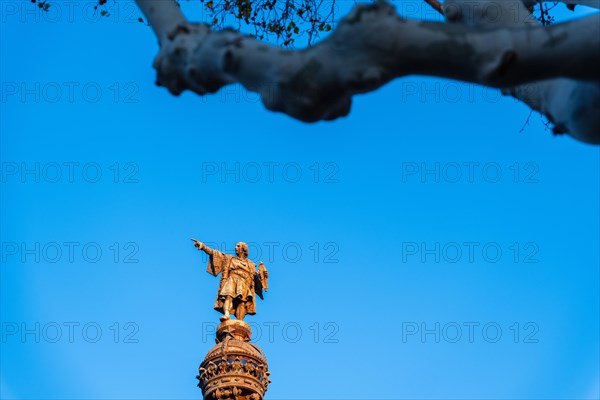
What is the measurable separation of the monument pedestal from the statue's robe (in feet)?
3.32

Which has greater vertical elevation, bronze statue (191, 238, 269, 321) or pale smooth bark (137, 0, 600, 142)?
bronze statue (191, 238, 269, 321)

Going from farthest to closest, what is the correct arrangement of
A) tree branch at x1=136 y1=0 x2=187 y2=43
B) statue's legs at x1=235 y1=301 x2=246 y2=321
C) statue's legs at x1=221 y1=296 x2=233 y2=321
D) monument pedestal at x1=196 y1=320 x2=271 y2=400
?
statue's legs at x1=235 y1=301 x2=246 y2=321
statue's legs at x1=221 y1=296 x2=233 y2=321
monument pedestal at x1=196 y1=320 x2=271 y2=400
tree branch at x1=136 y1=0 x2=187 y2=43

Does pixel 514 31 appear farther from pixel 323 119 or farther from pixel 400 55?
pixel 323 119

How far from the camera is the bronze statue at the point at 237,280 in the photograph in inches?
607

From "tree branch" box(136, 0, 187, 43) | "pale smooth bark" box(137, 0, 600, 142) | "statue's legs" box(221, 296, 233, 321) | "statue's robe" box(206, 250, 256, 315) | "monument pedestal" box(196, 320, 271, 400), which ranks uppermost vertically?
"statue's robe" box(206, 250, 256, 315)

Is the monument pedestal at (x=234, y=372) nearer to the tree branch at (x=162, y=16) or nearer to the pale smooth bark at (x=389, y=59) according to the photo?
the tree branch at (x=162, y=16)

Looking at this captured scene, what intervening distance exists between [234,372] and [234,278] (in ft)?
8.11

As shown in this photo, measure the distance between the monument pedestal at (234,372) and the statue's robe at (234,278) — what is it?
1013 millimetres

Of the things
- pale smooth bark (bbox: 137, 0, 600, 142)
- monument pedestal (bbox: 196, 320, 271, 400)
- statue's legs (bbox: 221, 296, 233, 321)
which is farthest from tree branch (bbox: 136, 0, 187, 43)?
statue's legs (bbox: 221, 296, 233, 321)

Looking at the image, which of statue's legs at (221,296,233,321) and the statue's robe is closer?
statue's legs at (221,296,233,321)

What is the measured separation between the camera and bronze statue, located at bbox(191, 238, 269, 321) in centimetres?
1543

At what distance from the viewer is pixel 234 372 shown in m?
13.7

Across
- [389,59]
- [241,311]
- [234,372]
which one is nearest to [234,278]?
[241,311]

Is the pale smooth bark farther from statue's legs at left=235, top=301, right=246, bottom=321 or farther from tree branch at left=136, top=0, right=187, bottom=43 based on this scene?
statue's legs at left=235, top=301, right=246, bottom=321
